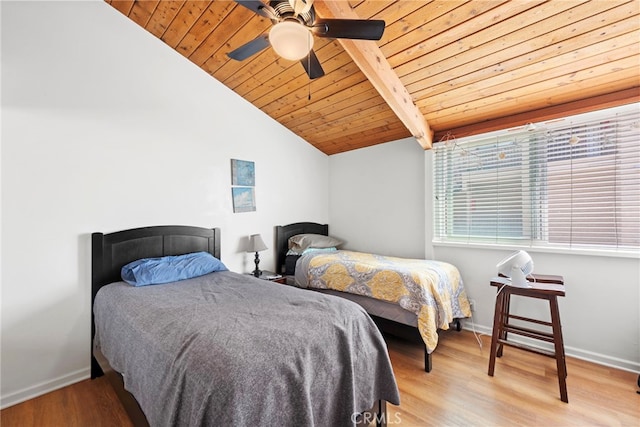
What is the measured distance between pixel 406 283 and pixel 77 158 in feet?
9.17

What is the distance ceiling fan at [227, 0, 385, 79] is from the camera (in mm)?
1397

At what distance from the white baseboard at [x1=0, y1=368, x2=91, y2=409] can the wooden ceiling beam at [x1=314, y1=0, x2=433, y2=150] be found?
315cm

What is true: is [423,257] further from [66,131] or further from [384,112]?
[66,131]

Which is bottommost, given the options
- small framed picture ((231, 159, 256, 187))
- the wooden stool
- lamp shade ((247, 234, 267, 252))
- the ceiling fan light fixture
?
the wooden stool

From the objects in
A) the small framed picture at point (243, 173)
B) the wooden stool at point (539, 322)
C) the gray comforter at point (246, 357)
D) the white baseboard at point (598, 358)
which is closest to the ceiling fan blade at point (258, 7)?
the gray comforter at point (246, 357)

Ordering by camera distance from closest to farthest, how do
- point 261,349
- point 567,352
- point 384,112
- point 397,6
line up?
point 261,349, point 397,6, point 567,352, point 384,112

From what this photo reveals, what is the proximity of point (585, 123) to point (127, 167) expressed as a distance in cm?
393

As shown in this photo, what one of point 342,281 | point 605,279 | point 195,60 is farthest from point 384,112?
point 605,279

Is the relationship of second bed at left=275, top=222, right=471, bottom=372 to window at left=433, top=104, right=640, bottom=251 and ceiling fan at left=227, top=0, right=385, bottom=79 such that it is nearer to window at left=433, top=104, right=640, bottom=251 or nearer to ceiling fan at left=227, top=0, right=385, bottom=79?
window at left=433, top=104, right=640, bottom=251

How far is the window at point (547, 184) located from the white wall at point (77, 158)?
2611 millimetres

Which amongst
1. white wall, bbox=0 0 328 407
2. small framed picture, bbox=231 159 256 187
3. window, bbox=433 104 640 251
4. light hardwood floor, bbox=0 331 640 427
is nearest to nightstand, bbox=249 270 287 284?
white wall, bbox=0 0 328 407

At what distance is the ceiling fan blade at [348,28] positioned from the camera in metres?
1.46

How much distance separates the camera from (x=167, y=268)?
7.38ft

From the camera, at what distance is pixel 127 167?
240 cm
